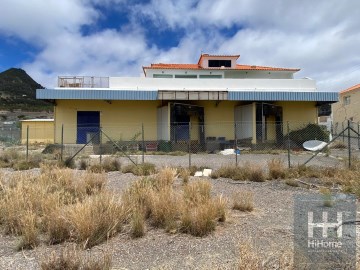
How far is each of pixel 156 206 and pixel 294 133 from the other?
836 inches

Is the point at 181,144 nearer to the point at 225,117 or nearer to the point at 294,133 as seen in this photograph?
the point at 225,117

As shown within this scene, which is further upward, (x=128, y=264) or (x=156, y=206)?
(x=156, y=206)

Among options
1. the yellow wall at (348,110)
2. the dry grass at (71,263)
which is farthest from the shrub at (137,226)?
the yellow wall at (348,110)

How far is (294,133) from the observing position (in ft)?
83.6

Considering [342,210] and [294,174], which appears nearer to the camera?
[342,210]

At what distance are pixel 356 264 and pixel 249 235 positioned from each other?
1.71m

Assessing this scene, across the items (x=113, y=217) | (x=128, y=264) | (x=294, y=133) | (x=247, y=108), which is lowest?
(x=128, y=264)

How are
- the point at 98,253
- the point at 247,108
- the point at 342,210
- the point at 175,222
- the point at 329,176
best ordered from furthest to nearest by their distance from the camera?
the point at 247,108 < the point at 329,176 < the point at 342,210 < the point at 175,222 < the point at 98,253

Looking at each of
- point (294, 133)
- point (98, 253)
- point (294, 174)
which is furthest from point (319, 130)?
point (98, 253)

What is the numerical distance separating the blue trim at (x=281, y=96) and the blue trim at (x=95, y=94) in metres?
6.15

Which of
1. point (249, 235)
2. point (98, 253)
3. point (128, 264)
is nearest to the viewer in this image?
point (128, 264)

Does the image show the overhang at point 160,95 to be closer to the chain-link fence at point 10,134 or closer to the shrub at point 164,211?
the chain-link fence at point 10,134

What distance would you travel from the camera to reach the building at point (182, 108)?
23688 mm

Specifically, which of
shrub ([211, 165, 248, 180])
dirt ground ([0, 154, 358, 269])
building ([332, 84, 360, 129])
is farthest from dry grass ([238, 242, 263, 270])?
building ([332, 84, 360, 129])
